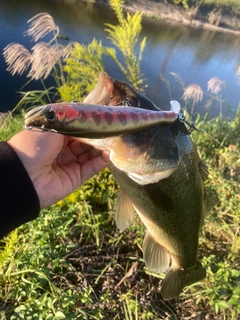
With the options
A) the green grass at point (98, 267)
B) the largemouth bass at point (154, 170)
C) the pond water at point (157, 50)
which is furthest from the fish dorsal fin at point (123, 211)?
the pond water at point (157, 50)

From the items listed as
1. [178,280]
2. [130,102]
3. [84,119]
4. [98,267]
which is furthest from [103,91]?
[98,267]

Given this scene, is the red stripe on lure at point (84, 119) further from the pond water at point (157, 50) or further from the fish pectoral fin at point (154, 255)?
the pond water at point (157, 50)

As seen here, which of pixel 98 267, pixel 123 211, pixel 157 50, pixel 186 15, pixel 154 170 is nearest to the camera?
pixel 154 170

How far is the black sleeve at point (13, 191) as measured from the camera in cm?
148

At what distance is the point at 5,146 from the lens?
1.51 metres

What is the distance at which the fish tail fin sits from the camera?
2053 mm

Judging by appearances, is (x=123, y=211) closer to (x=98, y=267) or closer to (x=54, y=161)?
(x=54, y=161)

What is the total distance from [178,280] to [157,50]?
38.8ft

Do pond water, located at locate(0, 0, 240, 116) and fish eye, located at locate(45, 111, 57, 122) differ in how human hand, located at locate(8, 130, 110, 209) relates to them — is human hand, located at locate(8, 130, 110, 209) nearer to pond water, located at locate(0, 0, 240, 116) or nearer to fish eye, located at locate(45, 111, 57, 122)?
fish eye, located at locate(45, 111, 57, 122)

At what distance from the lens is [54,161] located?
1878 mm

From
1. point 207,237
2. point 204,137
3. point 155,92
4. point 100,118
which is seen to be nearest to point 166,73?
point 155,92

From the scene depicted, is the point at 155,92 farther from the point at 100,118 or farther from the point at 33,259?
the point at 100,118

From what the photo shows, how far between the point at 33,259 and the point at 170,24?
19824mm

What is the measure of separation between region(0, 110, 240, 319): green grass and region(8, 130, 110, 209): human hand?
2.11 feet
